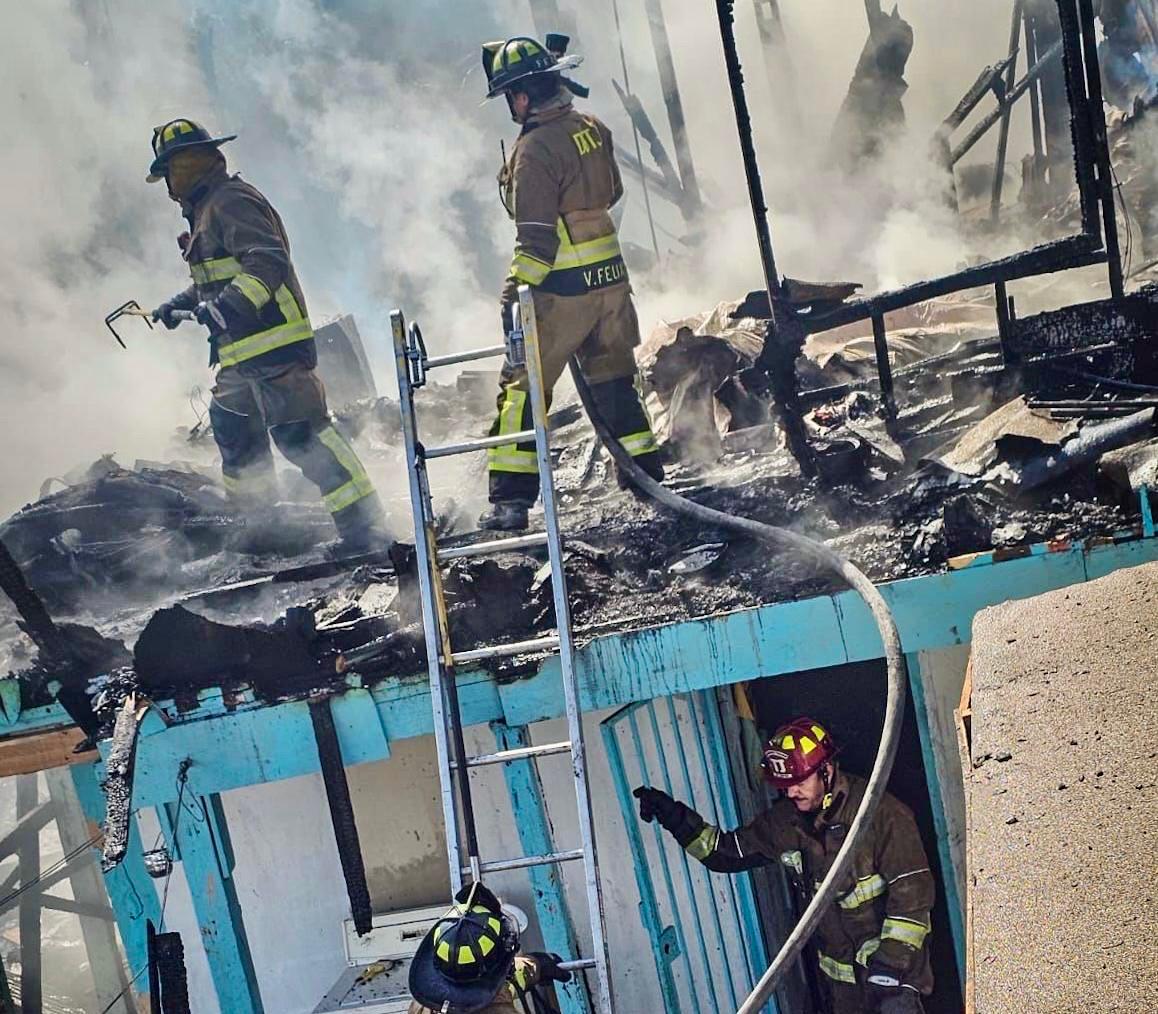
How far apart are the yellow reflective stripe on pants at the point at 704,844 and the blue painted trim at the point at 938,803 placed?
83 centimetres

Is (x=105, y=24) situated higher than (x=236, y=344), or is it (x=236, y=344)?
(x=105, y=24)

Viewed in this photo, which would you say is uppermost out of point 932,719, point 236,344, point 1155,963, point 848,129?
point 848,129

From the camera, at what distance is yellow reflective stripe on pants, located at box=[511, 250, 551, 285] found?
443 centimetres

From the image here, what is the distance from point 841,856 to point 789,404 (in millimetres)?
2203

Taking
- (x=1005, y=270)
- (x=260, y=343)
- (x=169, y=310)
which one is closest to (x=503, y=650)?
(x=260, y=343)

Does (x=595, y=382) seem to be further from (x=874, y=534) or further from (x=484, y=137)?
(x=484, y=137)

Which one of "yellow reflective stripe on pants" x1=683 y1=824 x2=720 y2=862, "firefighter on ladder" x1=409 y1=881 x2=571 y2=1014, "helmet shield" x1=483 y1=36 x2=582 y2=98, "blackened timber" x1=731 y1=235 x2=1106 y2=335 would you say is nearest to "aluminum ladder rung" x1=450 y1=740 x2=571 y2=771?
"firefighter on ladder" x1=409 y1=881 x2=571 y2=1014

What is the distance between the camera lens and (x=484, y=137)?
15.8 metres

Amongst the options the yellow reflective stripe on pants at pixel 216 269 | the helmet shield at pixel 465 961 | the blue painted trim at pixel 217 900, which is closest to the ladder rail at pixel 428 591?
the helmet shield at pixel 465 961

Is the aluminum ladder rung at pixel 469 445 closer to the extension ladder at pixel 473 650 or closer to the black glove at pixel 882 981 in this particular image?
the extension ladder at pixel 473 650


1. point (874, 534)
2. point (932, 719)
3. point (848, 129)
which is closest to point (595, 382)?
point (874, 534)

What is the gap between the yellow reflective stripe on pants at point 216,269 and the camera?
508 centimetres

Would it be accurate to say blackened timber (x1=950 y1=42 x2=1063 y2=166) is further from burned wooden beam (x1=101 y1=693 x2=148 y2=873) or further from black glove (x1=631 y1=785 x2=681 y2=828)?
burned wooden beam (x1=101 y1=693 x2=148 y2=873)

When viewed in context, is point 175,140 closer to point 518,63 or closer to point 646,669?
point 518,63
